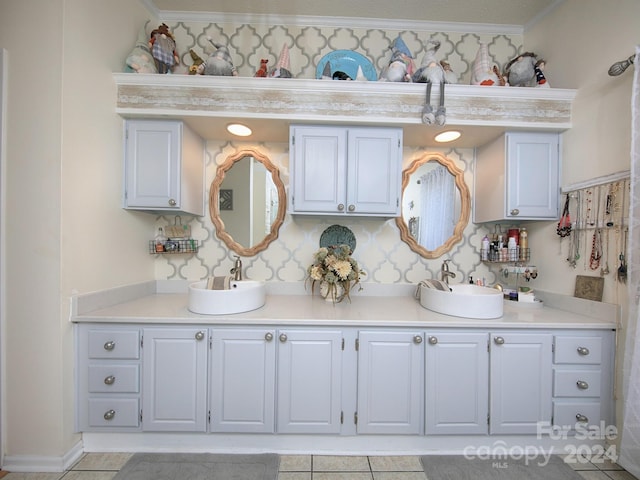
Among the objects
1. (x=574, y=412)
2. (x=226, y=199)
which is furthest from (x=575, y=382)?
(x=226, y=199)

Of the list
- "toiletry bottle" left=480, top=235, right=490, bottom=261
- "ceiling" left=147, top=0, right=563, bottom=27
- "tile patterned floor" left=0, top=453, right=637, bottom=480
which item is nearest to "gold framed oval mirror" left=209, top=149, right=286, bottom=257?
"ceiling" left=147, top=0, right=563, bottom=27

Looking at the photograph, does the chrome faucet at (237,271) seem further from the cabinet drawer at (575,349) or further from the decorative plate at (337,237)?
the cabinet drawer at (575,349)

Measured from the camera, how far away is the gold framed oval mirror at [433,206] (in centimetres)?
204

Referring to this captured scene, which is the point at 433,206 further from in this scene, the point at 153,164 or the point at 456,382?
the point at 153,164

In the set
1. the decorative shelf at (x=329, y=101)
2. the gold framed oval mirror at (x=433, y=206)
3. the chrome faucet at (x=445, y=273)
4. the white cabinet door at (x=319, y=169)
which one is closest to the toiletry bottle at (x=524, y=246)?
the gold framed oval mirror at (x=433, y=206)

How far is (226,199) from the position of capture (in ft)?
6.71

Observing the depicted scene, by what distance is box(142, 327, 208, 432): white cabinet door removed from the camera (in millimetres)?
1411

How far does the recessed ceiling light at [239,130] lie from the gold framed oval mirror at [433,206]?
1.25 meters

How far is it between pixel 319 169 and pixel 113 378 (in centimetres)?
172

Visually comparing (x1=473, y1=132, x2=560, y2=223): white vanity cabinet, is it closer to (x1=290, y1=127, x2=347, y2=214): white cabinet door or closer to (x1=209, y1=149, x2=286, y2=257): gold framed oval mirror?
(x1=290, y1=127, x2=347, y2=214): white cabinet door

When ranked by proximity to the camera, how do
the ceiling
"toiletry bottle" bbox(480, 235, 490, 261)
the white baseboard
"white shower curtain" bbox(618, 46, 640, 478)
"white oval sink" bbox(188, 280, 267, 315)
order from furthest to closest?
1. "toiletry bottle" bbox(480, 235, 490, 261)
2. the ceiling
3. "white oval sink" bbox(188, 280, 267, 315)
4. the white baseboard
5. "white shower curtain" bbox(618, 46, 640, 478)

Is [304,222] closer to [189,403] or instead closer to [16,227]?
[189,403]

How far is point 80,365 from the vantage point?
4.59 ft

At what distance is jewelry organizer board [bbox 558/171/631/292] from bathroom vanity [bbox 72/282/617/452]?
257mm
